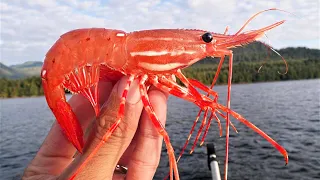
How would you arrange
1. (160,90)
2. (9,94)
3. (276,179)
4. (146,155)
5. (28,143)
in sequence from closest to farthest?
(146,155) < (160,90) < (276,179) < (28,143) < (9,94)

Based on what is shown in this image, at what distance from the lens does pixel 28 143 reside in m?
19.0

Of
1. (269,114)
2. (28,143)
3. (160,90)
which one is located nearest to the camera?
(160,90)

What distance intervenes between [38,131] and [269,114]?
18333 mm

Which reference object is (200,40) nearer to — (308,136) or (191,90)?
(191,90)

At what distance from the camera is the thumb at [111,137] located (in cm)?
246

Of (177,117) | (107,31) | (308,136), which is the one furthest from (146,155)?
(177,117)

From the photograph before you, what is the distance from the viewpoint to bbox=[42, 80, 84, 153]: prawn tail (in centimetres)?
296

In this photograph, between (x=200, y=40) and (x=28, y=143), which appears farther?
(x=28, y=143)

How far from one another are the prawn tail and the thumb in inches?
10.7

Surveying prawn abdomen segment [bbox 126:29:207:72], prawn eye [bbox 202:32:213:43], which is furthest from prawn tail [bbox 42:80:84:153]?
prawn eye [bbox 202:32:213:43]

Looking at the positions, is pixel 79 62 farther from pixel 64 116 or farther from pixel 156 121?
pixel 156 121

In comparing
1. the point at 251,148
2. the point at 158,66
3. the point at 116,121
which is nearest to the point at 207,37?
the point at 158,66

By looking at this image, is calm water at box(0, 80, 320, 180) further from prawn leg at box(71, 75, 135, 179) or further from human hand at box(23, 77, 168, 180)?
prawn leg at box(71, 75, 135, 179)

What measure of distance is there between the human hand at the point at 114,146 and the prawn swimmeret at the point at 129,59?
0.80ft
